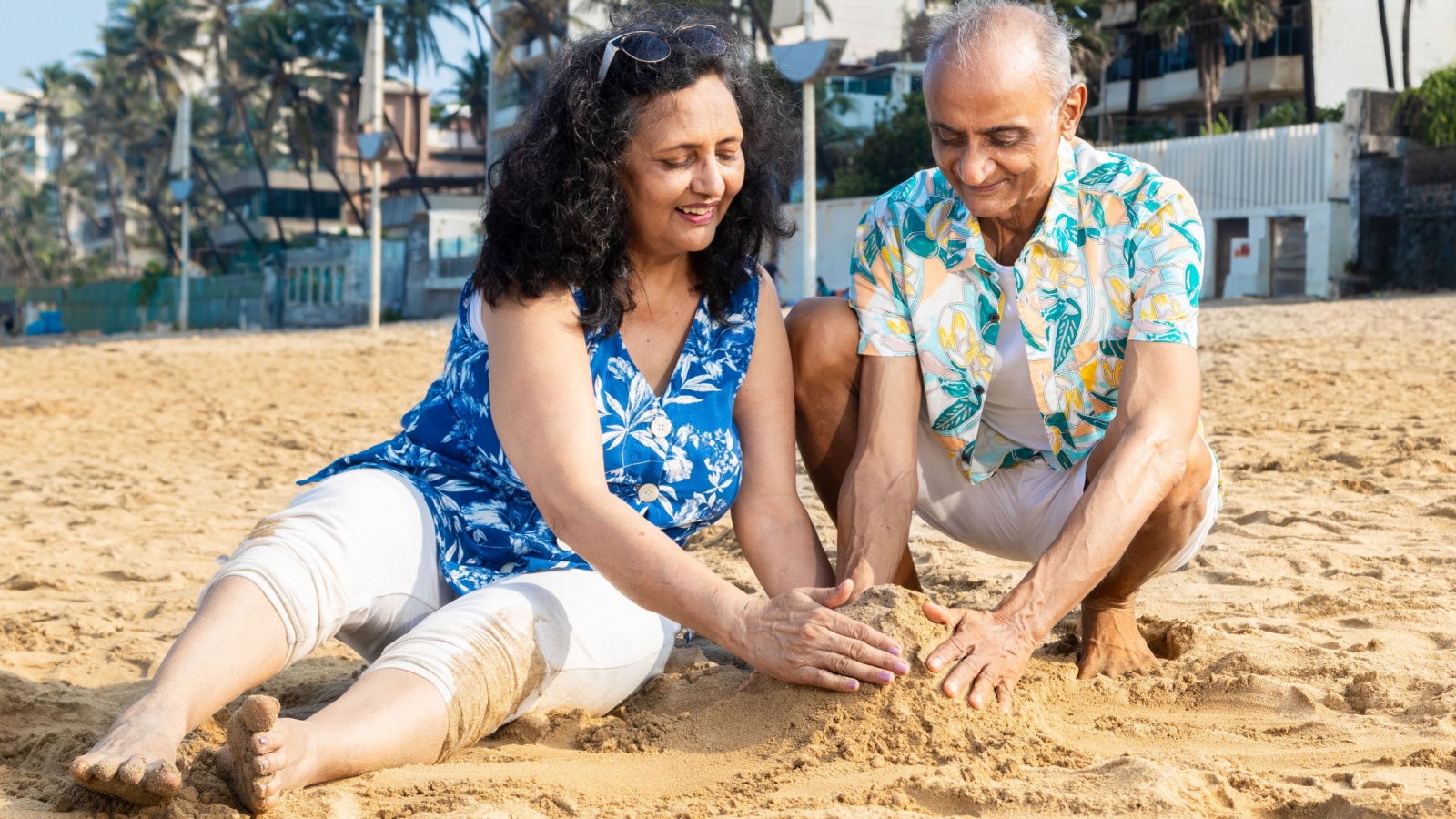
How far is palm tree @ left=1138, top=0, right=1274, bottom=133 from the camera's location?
2797 centimetres

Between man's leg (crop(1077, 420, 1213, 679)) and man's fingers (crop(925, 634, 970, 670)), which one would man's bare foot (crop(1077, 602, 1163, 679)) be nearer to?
man's leg (crop(1077, 420, 1213, 679))

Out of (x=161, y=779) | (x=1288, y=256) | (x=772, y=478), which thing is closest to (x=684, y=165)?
(x=772, y=478)

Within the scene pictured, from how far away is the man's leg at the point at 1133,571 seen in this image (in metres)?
2.59

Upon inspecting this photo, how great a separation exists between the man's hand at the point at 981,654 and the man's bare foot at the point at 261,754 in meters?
1.06

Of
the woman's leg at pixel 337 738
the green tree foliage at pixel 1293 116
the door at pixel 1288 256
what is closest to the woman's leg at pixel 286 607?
the woman's leg at pixel 337 738

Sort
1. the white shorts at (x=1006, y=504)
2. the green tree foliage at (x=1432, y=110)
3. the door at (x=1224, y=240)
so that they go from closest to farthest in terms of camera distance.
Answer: the white shorts at (x=1006, y=504) < the green tree foliage at (x=1432, y=110) < the door at (x=1224, y=240)

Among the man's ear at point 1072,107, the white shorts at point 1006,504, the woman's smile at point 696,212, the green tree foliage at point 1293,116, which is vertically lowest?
the white shorts at point 1006,504

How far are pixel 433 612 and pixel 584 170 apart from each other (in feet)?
2.94

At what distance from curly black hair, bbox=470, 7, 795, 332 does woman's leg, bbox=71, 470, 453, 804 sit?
1.62 feet

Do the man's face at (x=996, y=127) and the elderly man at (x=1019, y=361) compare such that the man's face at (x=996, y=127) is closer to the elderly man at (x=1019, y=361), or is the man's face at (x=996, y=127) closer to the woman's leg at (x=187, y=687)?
the elderly man at (x=1019, y=361)

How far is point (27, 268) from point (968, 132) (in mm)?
75029

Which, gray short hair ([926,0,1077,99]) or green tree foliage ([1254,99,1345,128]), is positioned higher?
green tree foliage ([1254,99,1345,128])

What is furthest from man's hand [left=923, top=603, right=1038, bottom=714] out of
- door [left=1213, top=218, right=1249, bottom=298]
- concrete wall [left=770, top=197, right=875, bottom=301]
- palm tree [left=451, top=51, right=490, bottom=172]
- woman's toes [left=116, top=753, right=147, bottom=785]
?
palm tree [left=451, top=51, right=490, bottom=172]

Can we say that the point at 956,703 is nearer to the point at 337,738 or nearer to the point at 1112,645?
the point at 1112,645
